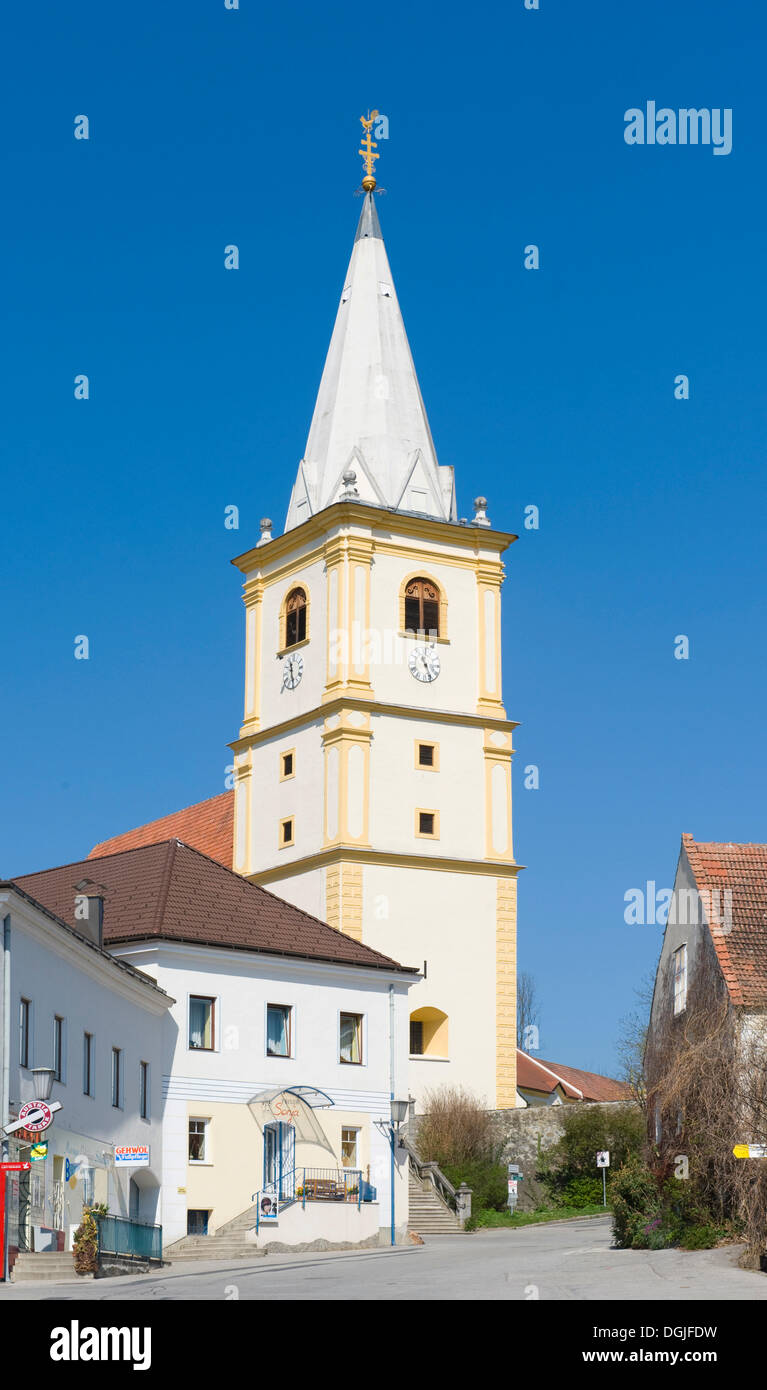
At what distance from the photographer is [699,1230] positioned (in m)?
35.4

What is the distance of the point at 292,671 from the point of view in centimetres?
7375

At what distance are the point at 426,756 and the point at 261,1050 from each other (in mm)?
27092

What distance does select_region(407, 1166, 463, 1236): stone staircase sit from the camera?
52.0 metres

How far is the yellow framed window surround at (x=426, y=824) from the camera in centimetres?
7044

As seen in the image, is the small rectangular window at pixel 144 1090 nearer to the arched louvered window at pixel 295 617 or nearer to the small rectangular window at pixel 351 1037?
the small rectangular window at pixel 351 1037

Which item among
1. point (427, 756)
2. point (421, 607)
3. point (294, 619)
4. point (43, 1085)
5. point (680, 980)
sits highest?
point (421, 607)

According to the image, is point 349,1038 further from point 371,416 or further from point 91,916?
point 371,416

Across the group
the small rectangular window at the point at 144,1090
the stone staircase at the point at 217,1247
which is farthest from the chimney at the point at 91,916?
the stone staircase at the point at 217,1247

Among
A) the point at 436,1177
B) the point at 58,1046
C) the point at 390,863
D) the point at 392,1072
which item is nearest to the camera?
the point at 58,1046

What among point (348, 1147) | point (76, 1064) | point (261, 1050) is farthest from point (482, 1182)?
point (76, 1064)

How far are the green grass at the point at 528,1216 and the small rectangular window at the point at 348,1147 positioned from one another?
7999 mm

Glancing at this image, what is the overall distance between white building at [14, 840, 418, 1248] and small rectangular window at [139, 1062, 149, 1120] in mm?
973

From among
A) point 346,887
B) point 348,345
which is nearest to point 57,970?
A: point 346,887

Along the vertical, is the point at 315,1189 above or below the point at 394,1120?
below
